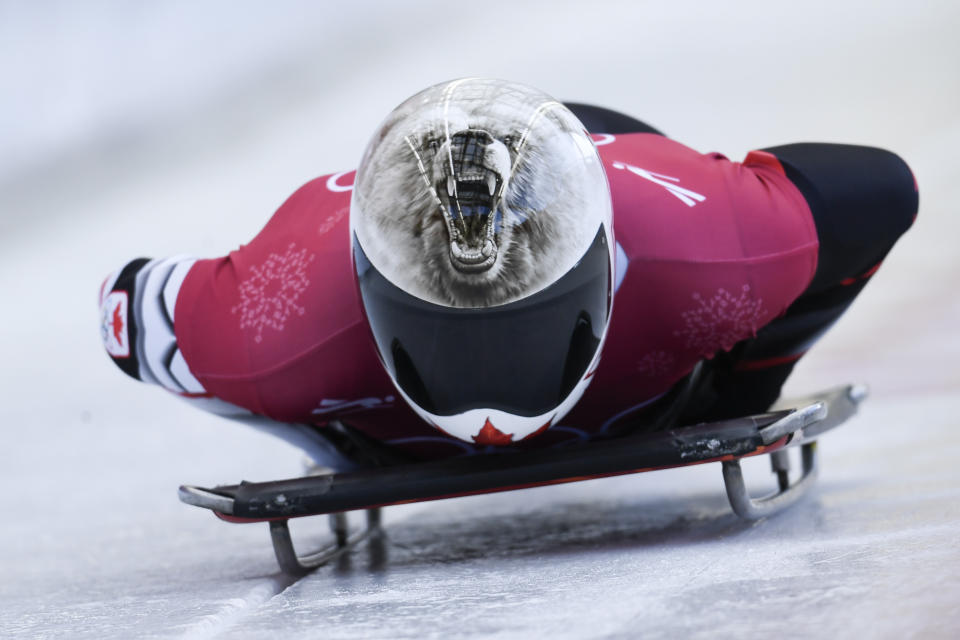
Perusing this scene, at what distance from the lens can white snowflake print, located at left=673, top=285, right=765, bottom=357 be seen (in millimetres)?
1520

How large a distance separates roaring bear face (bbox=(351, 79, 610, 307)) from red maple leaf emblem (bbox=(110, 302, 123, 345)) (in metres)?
0.54

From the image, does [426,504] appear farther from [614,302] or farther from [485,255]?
[485,255]

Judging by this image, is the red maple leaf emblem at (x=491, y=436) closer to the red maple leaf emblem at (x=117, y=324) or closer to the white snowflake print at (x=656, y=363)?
the white snowflake print at (x=656, y=363)

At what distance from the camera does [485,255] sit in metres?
1.22

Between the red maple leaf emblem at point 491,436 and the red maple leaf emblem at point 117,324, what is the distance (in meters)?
0.65

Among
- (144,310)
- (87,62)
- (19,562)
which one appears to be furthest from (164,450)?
(87,62)

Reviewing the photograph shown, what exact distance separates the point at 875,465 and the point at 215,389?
1.29m

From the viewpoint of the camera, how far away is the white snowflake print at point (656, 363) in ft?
5.16

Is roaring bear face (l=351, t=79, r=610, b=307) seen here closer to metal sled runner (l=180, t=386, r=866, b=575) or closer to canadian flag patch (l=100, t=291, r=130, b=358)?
metal sled runner (l=180, t=386, r=866, b=575)

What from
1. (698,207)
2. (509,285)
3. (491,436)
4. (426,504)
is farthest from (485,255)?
(426,504)

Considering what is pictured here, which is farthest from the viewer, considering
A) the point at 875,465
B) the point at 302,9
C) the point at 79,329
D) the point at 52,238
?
the point at 302,9

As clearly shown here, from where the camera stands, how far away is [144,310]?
1.68m

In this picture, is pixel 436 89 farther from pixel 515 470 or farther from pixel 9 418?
pixel 9 418

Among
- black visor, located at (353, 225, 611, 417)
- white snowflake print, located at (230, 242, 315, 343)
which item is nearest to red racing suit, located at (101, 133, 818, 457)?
white snowflake print, located at (230, 242, 315, 343)
